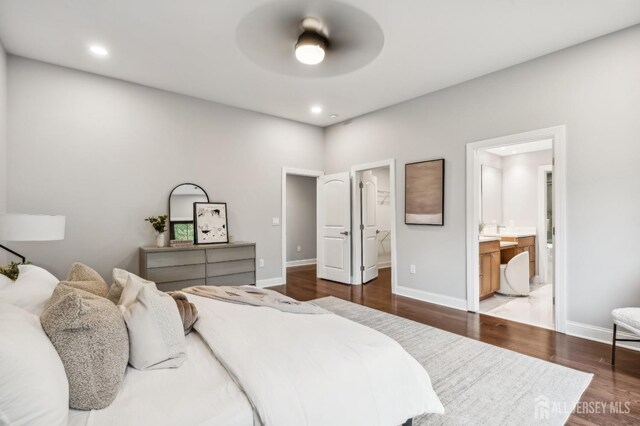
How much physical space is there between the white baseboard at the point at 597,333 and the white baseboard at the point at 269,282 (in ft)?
12.8

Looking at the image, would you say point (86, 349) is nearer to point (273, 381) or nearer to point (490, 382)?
point (273, 381)

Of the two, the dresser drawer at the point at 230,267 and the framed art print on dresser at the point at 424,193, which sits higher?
the framed art print on dresser at the point at 424,193

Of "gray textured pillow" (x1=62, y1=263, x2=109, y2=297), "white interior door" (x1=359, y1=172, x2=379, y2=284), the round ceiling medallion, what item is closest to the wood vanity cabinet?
"white interior door" (x1=359, y1=172, x2=379, y2=284)

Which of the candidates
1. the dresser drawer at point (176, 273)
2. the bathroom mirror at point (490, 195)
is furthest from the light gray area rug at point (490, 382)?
the bathroom mirror at point (490, 195)

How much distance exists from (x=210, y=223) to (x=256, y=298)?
2515 millimetres

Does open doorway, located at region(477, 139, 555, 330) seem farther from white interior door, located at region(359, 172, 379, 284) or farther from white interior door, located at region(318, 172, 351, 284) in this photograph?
white interior door, located at region(318, 172, 351, 284)

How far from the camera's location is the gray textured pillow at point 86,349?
109 centimetres

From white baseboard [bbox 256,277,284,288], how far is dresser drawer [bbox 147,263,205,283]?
4.07 ft

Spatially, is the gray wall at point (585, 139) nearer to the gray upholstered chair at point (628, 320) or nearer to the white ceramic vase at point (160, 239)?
the gray upholstered chair at point (628, 320)

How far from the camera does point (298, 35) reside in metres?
2.84

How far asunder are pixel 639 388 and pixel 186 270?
4.33 m

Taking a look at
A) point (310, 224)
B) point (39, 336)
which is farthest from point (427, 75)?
point (310, 224)

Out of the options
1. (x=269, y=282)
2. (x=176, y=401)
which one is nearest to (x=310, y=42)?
(x=176, y=401)

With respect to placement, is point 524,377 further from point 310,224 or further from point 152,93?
point 310,224
